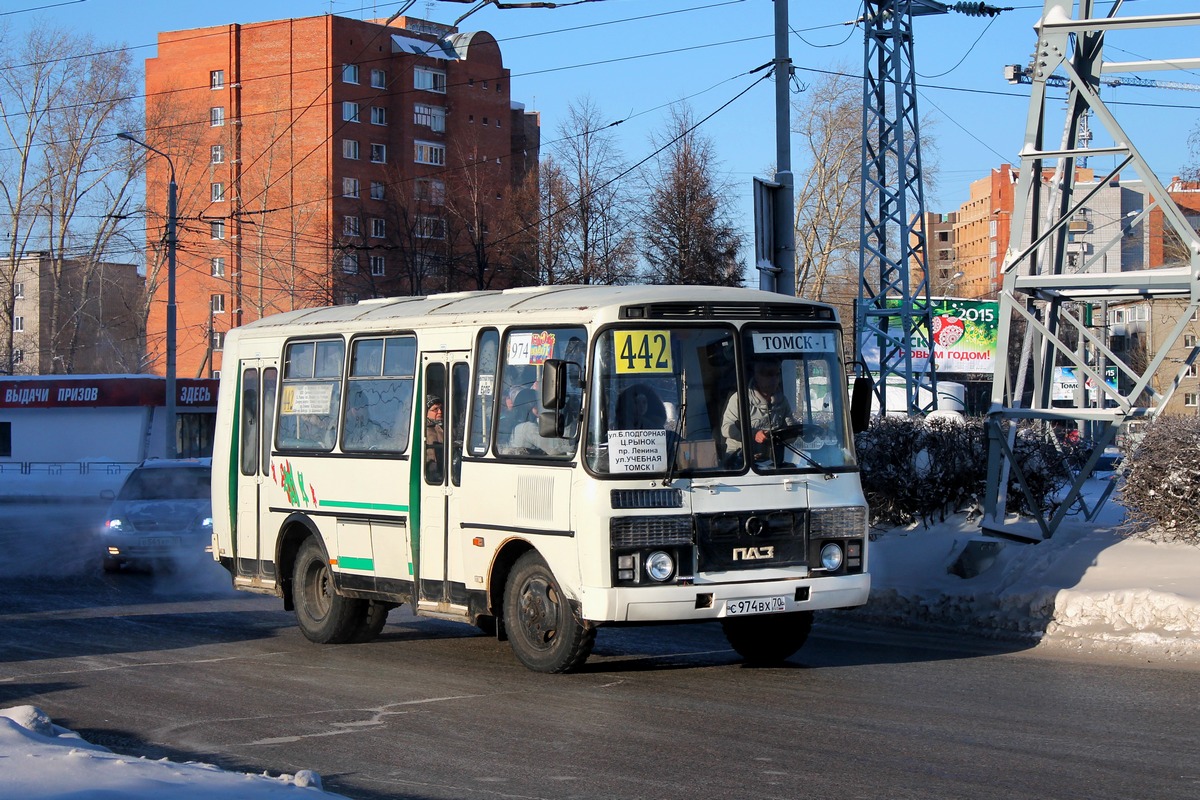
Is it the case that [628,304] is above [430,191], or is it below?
below

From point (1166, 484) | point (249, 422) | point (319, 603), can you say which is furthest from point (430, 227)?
point (1166, 484)

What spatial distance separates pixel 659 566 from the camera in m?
9.52

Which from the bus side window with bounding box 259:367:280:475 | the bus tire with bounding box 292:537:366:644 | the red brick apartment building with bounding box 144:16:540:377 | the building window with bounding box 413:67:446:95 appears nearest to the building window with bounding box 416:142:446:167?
the red brick apartment building with bounding box 144:16:540:377

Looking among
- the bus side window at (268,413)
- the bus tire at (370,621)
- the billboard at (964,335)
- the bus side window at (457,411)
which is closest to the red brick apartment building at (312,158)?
the billboard at (964,335)

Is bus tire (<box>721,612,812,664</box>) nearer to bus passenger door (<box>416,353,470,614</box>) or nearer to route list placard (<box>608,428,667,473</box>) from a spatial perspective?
route list placard (<box>608,428,667,473</box>)

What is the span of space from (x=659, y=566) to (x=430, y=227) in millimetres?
60239

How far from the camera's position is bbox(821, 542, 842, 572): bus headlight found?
10055 mm

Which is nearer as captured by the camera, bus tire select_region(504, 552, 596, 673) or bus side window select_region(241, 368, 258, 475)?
bus tire select_region(504, 552, 596, 673)

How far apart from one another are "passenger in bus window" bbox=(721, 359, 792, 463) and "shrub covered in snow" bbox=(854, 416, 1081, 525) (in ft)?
21.1

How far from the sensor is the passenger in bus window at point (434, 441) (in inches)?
440

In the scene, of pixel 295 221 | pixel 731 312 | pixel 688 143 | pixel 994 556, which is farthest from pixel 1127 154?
pixel 295 221

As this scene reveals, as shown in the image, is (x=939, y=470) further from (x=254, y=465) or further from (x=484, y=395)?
(x=254, y=465)

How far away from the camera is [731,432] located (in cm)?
988

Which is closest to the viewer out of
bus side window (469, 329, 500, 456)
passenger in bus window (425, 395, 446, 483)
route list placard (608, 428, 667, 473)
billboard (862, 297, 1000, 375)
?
route list placard (608, 428, 667, 473)
